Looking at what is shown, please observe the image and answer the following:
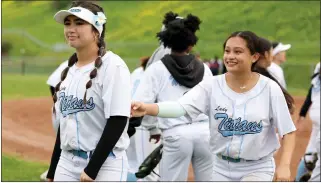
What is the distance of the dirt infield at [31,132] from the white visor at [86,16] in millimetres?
4782

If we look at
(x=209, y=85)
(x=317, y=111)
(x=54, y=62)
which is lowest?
(x=54, y=62)

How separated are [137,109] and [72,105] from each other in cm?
50

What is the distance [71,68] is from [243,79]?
46.5 inches

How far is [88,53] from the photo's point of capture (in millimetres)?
4715

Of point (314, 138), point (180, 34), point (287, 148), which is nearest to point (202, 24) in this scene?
point (314, 138)

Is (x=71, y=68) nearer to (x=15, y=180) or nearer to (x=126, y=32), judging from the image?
(x=15, y=180)

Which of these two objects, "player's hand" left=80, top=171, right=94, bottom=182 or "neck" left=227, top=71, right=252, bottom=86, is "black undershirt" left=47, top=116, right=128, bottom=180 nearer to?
"player's hand" left=80, top=171, right=94, bottom=182

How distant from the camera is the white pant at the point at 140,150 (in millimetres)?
8578

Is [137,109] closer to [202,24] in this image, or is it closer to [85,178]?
[85,178]

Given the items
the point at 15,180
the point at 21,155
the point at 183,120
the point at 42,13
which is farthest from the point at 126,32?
the point at 183,120

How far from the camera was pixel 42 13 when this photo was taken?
44.2 meters

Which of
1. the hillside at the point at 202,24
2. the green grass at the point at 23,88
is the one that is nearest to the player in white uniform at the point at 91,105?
the green grass at the point at 23,88

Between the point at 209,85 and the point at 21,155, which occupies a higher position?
the point at 209,85

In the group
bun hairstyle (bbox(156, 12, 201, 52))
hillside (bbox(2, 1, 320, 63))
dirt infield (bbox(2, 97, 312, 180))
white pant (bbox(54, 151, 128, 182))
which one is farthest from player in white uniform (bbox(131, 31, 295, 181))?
hillside (bbox(2, 1, 320, 63))
